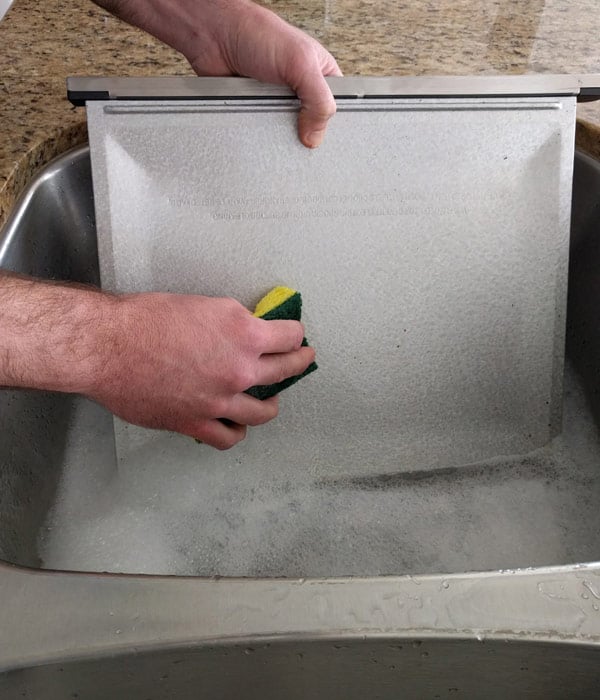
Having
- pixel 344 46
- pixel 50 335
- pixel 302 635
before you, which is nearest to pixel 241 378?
pixel 50 335

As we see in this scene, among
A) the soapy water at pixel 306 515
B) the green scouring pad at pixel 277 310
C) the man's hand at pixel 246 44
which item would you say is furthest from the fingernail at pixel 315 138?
the soapy water at pixel 306 515

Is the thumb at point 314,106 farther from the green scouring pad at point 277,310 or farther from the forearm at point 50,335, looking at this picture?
the forearm at point 50,335

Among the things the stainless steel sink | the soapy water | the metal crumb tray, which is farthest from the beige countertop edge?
the stainless steel sink

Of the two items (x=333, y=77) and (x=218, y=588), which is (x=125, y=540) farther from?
(x=333, y=77)

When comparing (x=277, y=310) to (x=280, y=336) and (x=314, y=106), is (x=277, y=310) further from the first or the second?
(x=314, y=106)

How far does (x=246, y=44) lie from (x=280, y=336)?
1.32 ft

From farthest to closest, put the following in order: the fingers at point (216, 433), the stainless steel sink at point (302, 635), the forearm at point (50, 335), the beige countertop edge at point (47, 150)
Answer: the beige countertop edge at point (47, 150) → the fingers at point (216, 433) → the forearm at point (50, 335) → the stainless steel sink at point (302, 635)

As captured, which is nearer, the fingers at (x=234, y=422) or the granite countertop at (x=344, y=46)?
the fingers at (x=234, y=422)

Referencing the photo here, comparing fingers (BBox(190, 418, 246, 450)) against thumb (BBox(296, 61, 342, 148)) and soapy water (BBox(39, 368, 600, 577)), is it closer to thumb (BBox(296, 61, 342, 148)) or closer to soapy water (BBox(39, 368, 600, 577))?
soapy water (BBox(39, 368, 600, 577))

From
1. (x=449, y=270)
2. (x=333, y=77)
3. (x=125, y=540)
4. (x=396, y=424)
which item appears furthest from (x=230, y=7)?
(x=125, y=540)

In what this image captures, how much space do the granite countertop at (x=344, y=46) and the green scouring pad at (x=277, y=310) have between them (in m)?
0.40

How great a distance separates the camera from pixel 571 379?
3.36 feet

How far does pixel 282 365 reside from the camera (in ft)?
2.60

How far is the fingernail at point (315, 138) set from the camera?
81 centimetres
